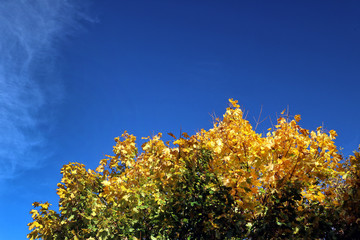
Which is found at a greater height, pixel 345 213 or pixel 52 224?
pixel 52 224

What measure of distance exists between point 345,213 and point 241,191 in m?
2.48

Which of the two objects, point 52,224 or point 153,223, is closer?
point 153,223

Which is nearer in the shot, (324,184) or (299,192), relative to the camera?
(299,192)

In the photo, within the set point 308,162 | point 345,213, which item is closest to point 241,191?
point 308,162

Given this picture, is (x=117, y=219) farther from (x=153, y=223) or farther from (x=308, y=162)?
(x=308, y=162)

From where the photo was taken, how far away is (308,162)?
18.5 feet

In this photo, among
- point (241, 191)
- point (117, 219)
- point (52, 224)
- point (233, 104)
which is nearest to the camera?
point (241, 191)

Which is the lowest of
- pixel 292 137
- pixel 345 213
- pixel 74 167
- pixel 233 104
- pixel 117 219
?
pixel 345 213

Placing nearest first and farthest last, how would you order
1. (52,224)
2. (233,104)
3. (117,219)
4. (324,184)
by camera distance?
(324,184) < (117,219) < (233,104) < (52,224)

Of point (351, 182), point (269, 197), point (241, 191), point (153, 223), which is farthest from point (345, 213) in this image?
point (153, 223)

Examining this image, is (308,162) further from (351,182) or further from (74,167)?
(74,167)

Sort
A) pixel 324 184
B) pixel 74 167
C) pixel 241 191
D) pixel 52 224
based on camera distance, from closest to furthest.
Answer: pixel 241 191 → pixel 324 184 → pixel 52 224 → pixel 74 167

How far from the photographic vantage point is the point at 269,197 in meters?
6.10

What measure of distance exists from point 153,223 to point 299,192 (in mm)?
3515
